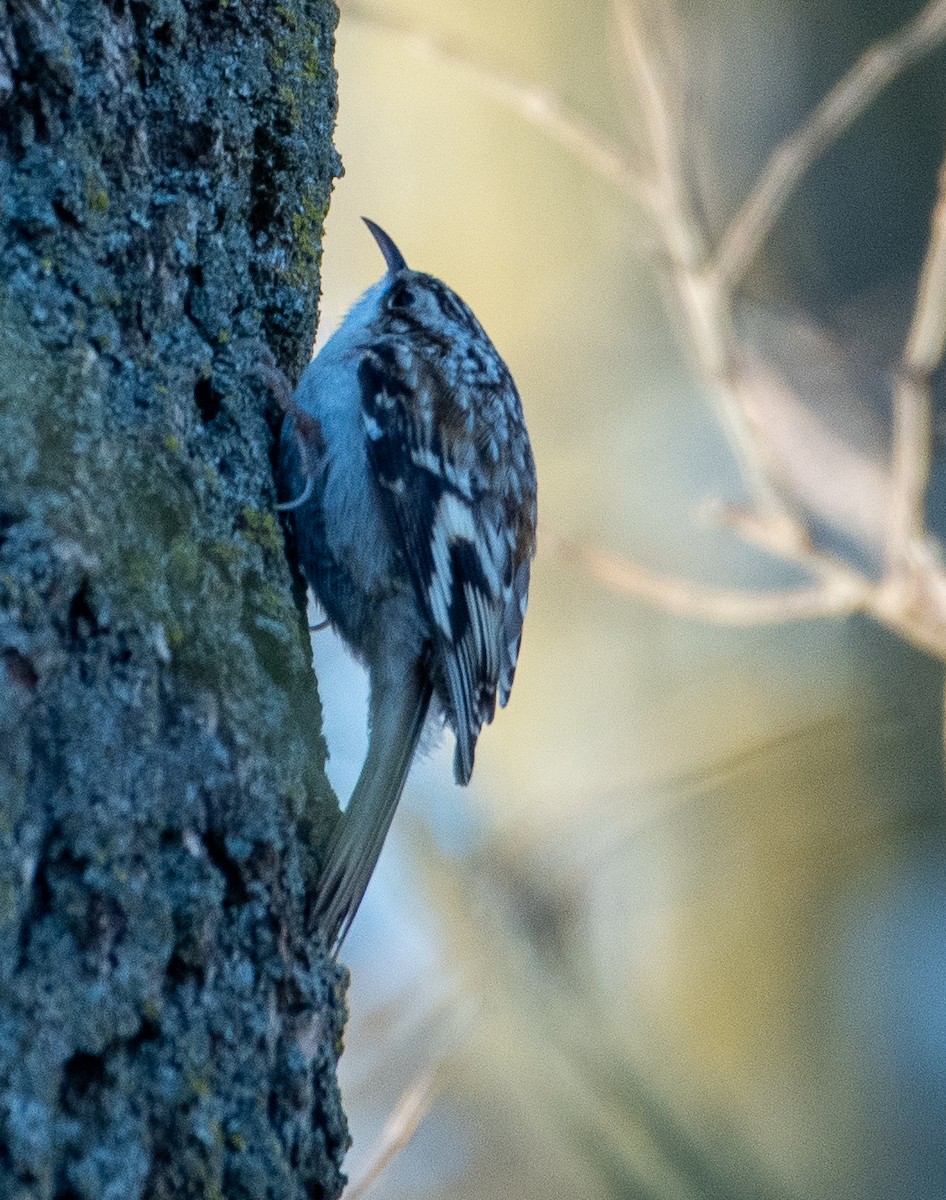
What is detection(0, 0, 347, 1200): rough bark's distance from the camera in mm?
1149

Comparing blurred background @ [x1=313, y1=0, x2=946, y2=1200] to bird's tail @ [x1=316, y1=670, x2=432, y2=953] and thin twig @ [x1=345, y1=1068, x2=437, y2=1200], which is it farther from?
bird's tail @ [x1=316, y1=670, x2=432, y2=953]

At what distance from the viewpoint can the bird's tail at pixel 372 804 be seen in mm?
1510

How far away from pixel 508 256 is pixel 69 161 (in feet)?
13.2

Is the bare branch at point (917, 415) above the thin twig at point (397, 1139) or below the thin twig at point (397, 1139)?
above

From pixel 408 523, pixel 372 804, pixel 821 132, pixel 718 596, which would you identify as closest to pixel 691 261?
pixel 821 132

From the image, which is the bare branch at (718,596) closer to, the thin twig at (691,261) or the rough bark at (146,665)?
the thin twig at (691,261)

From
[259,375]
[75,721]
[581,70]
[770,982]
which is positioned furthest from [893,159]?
[75,721]

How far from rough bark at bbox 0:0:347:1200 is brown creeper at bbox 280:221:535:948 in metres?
0.37

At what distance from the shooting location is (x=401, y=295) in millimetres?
2549

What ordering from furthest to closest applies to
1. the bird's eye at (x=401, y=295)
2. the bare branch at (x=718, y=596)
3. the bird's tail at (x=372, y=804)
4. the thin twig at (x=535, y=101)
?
the bare branch at (x=718, y=596)
the thin twig at (x=535, y=101)
the bird's eye at (x=401, y=295)
the bird's tail at (x=372, y=804)

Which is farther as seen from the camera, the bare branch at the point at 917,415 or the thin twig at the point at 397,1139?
the bare branch at the point at 917,415

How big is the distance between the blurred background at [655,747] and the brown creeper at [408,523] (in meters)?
1.82

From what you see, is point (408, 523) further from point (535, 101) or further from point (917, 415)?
point (535, 101)

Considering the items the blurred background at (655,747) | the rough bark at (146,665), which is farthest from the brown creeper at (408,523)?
the blurred background at (655,747)
